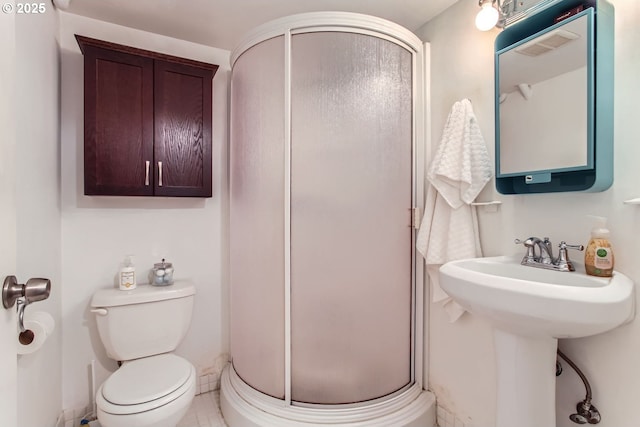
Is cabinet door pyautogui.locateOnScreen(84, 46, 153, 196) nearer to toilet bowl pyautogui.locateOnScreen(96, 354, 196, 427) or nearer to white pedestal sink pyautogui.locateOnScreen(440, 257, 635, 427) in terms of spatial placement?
toilet bowl pyautogui.locateOnScreen(96, 354, 196, 427)

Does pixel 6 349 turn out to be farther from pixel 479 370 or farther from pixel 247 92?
pixel 479 370

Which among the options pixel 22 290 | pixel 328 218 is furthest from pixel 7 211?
pixel 328 218

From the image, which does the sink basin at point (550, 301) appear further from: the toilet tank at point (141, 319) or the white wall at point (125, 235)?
the white wall at point (125, 235)

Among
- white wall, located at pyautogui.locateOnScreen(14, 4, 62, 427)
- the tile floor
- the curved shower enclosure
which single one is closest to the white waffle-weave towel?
the curved shower enclosure

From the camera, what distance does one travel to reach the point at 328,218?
1.62 metres

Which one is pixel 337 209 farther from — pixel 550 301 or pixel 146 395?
pixel 146 395

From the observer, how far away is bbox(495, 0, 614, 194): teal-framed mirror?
1.14m

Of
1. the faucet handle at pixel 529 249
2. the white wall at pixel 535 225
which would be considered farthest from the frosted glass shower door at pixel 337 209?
the faucet handle at pixel 529 249

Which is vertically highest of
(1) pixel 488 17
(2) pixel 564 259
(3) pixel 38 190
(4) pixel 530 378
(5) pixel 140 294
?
(1) pixel 488 17

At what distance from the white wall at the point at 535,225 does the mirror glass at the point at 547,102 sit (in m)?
0.10

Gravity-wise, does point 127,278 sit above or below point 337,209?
below

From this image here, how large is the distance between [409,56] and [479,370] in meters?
1.63

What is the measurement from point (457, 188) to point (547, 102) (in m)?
0.49

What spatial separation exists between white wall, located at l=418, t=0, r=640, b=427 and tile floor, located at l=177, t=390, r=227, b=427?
4.04 ft
